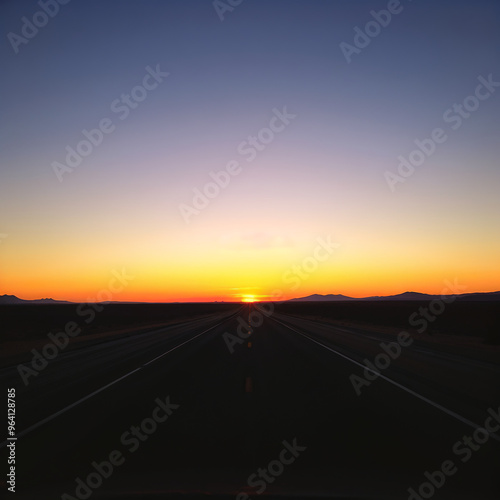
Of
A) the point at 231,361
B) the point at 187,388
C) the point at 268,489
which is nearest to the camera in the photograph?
the point at 268,489

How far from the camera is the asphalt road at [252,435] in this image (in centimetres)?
552

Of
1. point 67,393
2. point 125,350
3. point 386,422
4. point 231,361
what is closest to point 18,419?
point 67,393

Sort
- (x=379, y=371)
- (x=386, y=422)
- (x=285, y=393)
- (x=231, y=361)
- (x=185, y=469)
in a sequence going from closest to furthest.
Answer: (x=185, y=469), (x=386, y=422), (x=285, y=393), (x=379, y=371), (x=231, y=361)

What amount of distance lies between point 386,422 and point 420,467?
2.28 m

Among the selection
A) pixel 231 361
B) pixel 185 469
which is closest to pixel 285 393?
pixel 185 469

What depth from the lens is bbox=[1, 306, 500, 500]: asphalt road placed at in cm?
552

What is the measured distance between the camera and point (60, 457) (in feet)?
21.2

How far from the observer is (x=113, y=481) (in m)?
5.66

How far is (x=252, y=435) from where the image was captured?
7504 mm

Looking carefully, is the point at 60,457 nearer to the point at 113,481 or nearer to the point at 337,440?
the point at 113,481

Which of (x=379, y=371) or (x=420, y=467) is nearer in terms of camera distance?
(x=420, y=467)

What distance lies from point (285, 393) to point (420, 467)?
16.9 feet

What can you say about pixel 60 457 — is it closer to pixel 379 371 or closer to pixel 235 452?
pixel 235 452

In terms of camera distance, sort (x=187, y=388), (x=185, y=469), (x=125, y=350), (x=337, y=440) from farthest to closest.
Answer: (x=125, y=350) → (x=187, y=388) → (x=337, y=440) → (x=185, y=469)
